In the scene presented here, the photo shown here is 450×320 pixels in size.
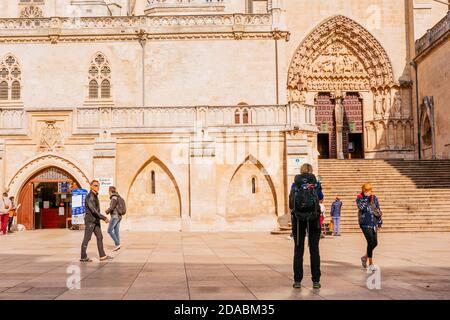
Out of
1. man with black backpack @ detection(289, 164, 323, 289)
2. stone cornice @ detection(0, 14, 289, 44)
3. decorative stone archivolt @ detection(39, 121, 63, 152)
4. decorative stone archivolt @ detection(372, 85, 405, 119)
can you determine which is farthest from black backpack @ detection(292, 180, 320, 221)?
decorative stone archivolt @ detection(372, 85, 405, 119)

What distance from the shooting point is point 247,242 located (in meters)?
18.3

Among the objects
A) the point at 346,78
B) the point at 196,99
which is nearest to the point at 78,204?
the point at 196,99

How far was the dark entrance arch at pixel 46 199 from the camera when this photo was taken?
24938mm

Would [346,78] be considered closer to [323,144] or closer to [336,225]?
[323,144]

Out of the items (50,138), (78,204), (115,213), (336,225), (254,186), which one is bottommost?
(336,225)

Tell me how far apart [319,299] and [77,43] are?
86.2ft

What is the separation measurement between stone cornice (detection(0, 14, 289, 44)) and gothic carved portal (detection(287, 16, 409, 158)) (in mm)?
5280

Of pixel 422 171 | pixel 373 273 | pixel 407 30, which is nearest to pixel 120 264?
pixel 373 273

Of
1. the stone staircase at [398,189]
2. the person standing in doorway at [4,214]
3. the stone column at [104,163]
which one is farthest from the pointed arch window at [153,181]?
the stone staircase at [398,189]

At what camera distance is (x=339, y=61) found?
119 feet

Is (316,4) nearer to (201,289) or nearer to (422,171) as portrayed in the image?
(422,171)

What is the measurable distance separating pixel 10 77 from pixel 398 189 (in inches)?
811

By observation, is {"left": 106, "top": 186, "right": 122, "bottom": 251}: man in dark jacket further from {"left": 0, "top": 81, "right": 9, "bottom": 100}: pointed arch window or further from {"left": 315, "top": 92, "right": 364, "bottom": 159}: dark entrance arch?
{"left": 315, "top": 92, "right": 364, "bottom": 159}: dark entrance arch

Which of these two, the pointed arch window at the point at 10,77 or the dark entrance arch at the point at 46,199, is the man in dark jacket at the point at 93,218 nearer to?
the dark entrance arch at the point at 46,199
